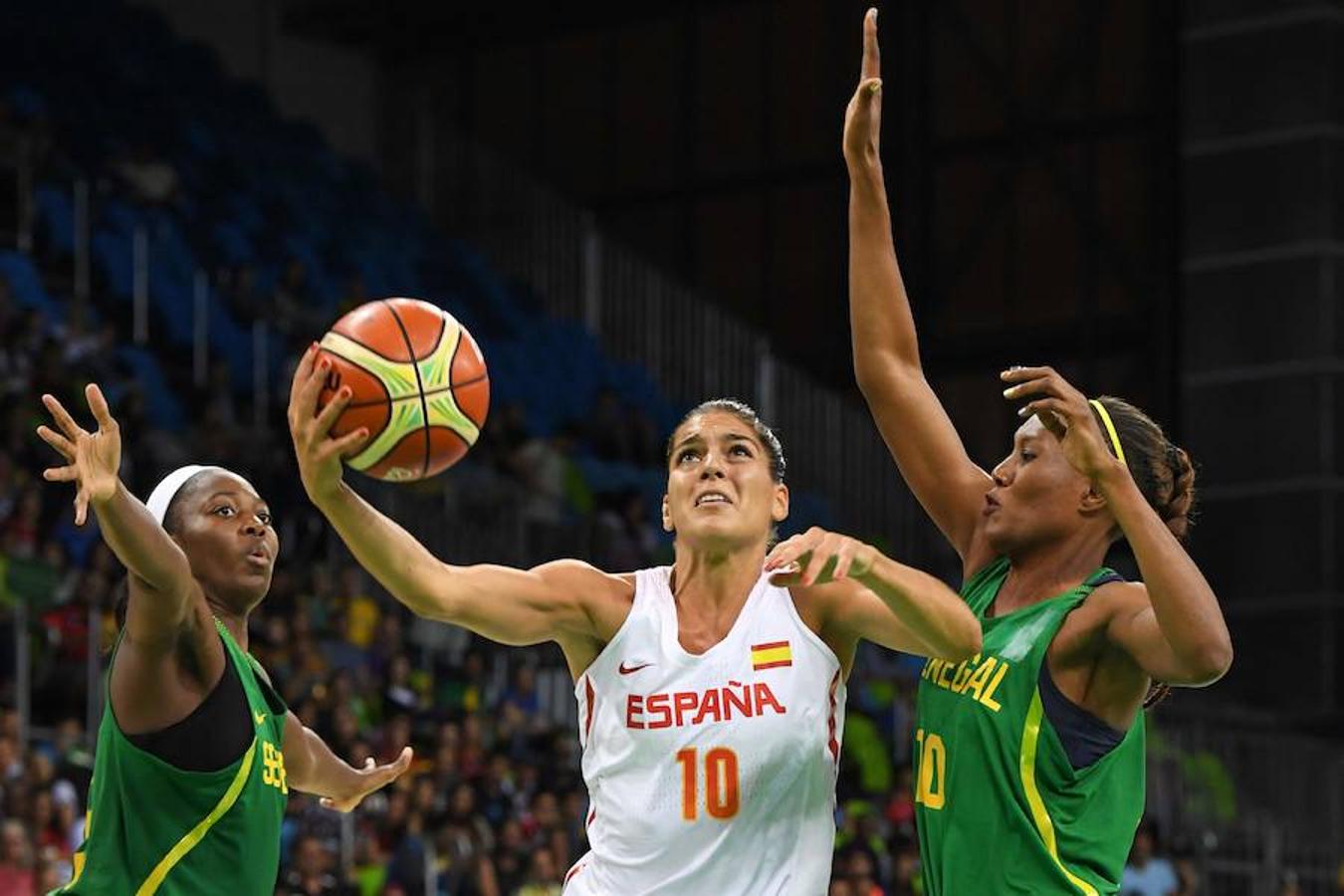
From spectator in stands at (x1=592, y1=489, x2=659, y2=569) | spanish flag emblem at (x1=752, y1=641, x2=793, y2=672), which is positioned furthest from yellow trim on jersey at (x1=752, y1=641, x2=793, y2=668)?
spectator in stands at (x1=592, y1=489, x2=659, y2=569)

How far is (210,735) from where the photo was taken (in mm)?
6395

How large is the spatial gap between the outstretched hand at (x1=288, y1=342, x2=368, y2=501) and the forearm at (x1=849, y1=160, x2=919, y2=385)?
1.53m

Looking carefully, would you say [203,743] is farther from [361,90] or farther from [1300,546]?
[361,90]

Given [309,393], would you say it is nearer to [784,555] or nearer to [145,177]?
[784,555]

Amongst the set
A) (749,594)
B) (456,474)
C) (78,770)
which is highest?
(456,474)

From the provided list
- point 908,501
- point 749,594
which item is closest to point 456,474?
point 908,501

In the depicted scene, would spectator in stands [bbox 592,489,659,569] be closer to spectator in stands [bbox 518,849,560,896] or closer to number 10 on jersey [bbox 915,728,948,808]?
spectator in stands [bbox 518,849,560,896]

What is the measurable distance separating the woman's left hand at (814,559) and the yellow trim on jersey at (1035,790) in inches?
26.2

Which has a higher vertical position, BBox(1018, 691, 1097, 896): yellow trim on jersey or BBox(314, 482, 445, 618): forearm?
BBox(314, 482, 445, 618): forearm

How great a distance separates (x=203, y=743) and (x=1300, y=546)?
51.6 ft

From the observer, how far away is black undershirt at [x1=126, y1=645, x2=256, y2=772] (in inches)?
250

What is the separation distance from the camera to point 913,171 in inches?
917

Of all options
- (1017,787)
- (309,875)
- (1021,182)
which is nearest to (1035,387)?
(1017,787)

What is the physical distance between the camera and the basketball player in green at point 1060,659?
5.23m
